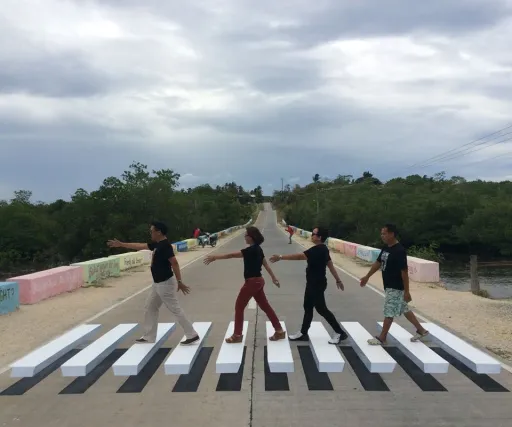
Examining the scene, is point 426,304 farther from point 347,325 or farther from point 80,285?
point 80,285

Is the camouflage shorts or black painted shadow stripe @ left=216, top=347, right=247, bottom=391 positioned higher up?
the camouflage shorts

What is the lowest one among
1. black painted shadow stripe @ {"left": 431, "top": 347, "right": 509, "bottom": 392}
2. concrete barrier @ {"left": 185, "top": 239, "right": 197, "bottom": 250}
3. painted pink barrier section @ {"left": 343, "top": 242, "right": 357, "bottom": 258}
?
concrete barrier @ {"left": 185, "top": 239, "right": 197, "bottom": 250}

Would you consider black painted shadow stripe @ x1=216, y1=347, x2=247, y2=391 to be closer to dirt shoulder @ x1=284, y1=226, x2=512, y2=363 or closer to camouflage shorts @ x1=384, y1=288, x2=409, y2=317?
camouflage shorts @ x1=384, y1=288, x2=409, y2=317

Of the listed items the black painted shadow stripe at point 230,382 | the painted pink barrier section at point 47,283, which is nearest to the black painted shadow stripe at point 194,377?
the black painted shadow stripe at point 230,382

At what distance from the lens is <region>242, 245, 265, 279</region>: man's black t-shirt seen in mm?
7059

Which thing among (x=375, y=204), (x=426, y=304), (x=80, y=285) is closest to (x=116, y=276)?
(x=80, y=285)

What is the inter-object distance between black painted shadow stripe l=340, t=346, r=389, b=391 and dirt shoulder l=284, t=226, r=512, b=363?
6.67ft

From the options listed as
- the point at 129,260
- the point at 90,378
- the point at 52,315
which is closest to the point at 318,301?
the point at 90,378

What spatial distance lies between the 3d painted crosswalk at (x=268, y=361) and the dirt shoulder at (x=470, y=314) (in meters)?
0.82

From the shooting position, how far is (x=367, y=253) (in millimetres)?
24500

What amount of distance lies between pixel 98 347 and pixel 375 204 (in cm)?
6076

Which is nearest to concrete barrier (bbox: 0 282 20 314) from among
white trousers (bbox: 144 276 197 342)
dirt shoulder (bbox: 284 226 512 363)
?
white trousers (bbox: 144 276 197 342)

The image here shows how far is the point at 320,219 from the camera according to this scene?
75.8m

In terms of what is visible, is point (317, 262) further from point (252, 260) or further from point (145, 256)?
point (145, 256)
